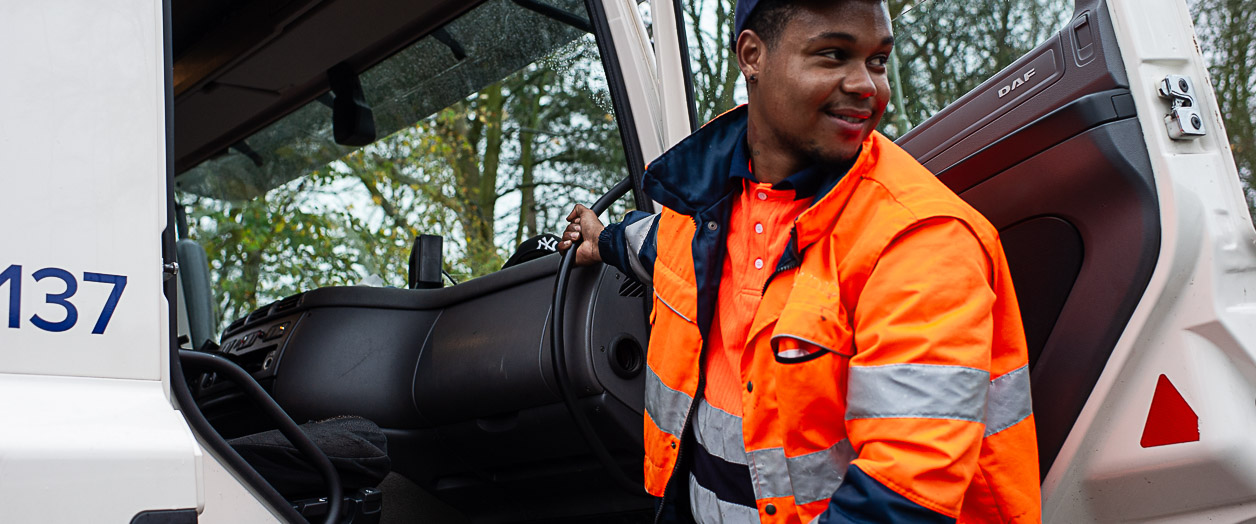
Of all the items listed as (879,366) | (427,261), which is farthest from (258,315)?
(879,366)

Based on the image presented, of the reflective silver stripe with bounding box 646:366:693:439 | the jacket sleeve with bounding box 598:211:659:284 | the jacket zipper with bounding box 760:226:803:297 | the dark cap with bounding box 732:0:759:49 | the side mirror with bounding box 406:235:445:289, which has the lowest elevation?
the reflective silver stripe with bounding box 646:366:693:439

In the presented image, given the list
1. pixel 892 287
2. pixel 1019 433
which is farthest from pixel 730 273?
pixel 1019 433

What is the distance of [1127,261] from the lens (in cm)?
156

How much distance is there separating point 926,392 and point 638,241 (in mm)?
836

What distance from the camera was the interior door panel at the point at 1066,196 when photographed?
1567mm

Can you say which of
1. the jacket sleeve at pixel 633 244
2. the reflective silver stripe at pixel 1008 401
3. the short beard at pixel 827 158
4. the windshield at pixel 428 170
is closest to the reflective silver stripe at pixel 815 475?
the reflective silver stripe at pixel 1008 401

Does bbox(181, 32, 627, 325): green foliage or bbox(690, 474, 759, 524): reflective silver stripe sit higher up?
bbox(181, 32, 627, 325): green foliage

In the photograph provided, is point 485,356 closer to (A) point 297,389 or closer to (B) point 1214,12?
(A) point 297,389

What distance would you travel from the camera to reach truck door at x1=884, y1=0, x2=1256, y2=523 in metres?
1.47

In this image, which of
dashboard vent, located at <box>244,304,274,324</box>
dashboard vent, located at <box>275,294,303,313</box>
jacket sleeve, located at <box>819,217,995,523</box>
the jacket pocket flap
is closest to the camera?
jacket sleeve, located at <box>819,217,995,523</box>

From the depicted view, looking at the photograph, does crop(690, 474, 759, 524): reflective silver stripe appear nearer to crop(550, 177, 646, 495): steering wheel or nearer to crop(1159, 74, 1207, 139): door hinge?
crop(550, 177, 646, 495): steering wheel

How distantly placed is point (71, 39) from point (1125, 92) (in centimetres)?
145

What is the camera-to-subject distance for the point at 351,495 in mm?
1854

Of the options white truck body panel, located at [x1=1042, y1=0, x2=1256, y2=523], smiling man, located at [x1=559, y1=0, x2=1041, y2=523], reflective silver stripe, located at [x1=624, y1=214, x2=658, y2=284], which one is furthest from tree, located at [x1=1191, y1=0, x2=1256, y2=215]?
reflective silver stripe, located at [x1=624, y1=214, x2=658, y2=284]
